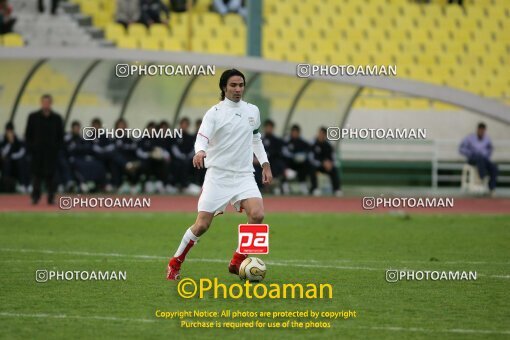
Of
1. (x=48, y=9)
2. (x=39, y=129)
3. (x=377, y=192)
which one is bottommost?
(x=377, y=192)

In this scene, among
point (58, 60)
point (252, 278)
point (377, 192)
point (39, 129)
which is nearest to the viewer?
point (252, 278)

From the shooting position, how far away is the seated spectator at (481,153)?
28.2 meters

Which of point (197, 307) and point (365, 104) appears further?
point (365, 104)

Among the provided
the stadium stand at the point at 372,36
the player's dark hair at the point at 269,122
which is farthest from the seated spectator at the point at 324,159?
the stadium stand at the point at 372,36

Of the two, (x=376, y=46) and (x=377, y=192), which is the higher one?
(x=376, y=46)

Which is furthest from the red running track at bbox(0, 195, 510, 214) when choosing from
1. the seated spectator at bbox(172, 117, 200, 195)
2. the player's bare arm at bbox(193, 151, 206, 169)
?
the player's bare arm at bbox(193, 151, 206, 169)

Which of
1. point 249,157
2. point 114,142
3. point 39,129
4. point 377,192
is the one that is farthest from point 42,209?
point 249,157

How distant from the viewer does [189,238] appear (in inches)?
453

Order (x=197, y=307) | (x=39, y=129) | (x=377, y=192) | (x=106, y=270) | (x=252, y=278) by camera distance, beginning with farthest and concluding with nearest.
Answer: (x=377, y=192) < (x=39, y=129) < (x=106, y=270) < (x=252, y=278) < (x=197, y=307)

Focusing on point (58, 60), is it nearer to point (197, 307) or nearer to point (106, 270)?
point (106, 270)

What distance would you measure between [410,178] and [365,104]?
311 centimetres

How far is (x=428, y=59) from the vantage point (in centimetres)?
3409

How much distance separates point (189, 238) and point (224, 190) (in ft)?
1.88

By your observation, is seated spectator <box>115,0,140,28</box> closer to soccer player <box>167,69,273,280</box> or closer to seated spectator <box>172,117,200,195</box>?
seated spectator <box>172,117,200,195</box>
